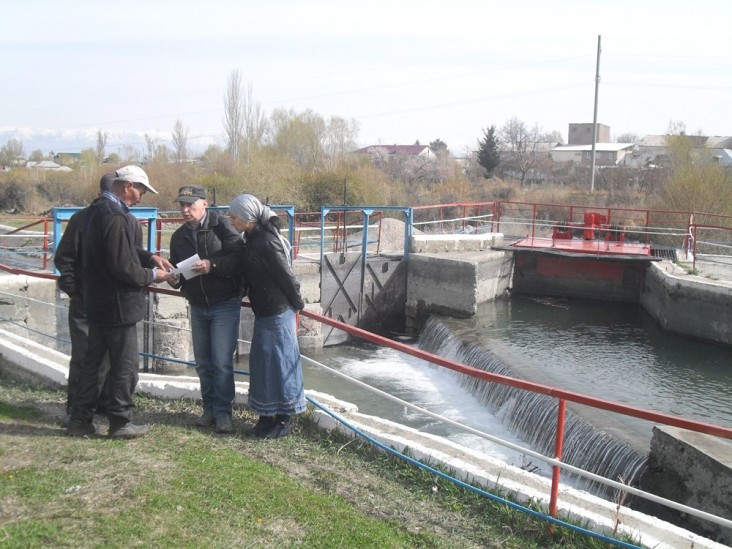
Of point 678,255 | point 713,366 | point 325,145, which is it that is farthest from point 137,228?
point 325,145

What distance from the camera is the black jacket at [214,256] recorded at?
15.6ft

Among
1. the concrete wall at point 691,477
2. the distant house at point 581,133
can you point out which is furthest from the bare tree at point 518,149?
the concrete wall at point 691,477

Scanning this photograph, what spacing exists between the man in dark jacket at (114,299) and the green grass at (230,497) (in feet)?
0.60

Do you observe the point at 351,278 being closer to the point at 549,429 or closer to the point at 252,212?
the point at 549,429

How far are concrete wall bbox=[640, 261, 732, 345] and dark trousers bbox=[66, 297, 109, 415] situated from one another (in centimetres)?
1251

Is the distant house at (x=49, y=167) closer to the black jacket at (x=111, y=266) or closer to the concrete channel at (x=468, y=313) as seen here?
the concrete channel at (x=468, y=313)

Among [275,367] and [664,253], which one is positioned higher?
[275,367]

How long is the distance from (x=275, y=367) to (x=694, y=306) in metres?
12.1

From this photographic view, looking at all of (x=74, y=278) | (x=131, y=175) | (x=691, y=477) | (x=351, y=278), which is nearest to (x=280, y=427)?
(x=74, y=278)

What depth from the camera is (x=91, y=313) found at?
4469mm

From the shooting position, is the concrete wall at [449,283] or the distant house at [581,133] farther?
the distant house at [581,133]

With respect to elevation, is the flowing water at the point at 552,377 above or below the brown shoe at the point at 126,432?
below

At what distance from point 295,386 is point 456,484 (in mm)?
1262

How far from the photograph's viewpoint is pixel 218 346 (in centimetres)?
489
